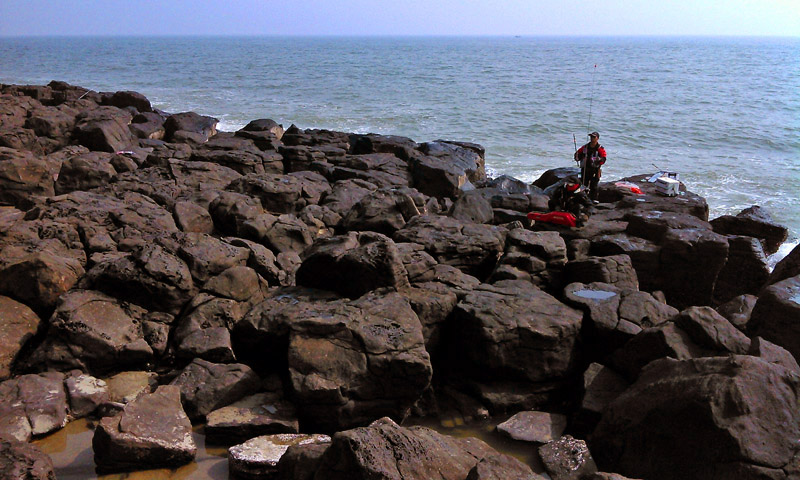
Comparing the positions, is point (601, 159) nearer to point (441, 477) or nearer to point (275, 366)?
point (275, 366)

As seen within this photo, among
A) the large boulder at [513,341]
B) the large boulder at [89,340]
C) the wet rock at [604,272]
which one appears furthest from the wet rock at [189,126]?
the large boulder at [513,341]

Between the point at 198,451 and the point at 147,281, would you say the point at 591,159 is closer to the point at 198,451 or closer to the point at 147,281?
the point at 147,281

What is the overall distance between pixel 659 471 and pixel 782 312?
10.8 ft

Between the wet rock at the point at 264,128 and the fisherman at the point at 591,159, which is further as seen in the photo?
the wet rock at the point at 264,128

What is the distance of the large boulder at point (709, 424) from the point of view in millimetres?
4426

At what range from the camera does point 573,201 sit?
36.0 feet

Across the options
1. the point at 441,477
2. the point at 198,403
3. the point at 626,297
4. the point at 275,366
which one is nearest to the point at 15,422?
the point at 198,403

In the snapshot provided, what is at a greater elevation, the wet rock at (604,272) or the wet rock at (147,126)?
the wet rock at (147,126)

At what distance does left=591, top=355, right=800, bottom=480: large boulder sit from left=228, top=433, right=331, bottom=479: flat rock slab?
2605 mm

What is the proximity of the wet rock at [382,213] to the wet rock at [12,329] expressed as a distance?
483 cm

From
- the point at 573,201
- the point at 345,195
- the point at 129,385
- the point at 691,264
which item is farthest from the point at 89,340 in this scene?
the point at 691,264

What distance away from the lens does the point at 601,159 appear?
12.4 m

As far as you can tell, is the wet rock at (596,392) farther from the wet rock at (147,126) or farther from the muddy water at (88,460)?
Answer: the wet rock at (147,126)

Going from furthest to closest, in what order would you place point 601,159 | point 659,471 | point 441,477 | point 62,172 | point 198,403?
point 601,159 → point 62,172 → point 198,403 → point 659,471 → point 441,477
